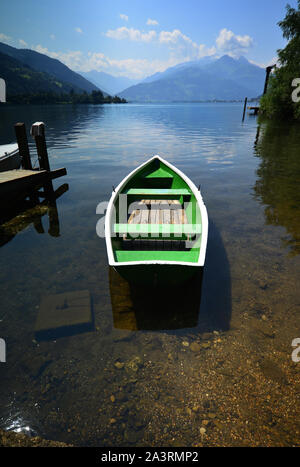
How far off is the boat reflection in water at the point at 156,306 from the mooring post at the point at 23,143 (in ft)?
35.4

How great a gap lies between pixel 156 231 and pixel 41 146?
10.7 metres

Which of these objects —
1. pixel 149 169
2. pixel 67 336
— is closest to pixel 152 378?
pixel 67 336

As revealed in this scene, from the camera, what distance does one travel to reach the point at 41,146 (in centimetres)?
1384

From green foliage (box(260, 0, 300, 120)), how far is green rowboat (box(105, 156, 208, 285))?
36151 mm

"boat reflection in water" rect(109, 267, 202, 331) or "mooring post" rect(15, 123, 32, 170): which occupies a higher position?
"mooring post" rect(15, 123, 32, 170)

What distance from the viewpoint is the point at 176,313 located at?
5895 mm

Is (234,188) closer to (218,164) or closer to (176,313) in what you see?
(218,164)

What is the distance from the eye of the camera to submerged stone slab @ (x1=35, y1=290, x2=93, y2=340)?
5414 mm

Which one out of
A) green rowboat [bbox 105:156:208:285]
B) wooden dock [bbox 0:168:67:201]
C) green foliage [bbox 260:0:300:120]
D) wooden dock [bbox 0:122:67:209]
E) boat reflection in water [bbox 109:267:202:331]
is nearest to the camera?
green rowboat [bbox 105:156:208:285]

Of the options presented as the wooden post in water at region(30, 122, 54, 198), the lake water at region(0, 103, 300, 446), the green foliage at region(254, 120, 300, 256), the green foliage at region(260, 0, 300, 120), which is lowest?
the lake water at region(0, 103, 300, 446)

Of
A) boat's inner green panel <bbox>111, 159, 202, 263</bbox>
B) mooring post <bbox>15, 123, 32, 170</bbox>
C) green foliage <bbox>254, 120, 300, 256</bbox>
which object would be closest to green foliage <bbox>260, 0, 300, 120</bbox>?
green foliage <bbox>254, 120, 300, 256</bbox>

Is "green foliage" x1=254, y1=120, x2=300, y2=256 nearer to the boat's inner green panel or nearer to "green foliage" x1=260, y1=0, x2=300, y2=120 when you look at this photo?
the boat's inner green panel

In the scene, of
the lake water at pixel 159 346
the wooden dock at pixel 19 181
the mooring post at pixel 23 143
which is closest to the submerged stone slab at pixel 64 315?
the lake water at pixel 159 346

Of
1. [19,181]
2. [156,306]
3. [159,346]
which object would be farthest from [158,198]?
[19,181]
